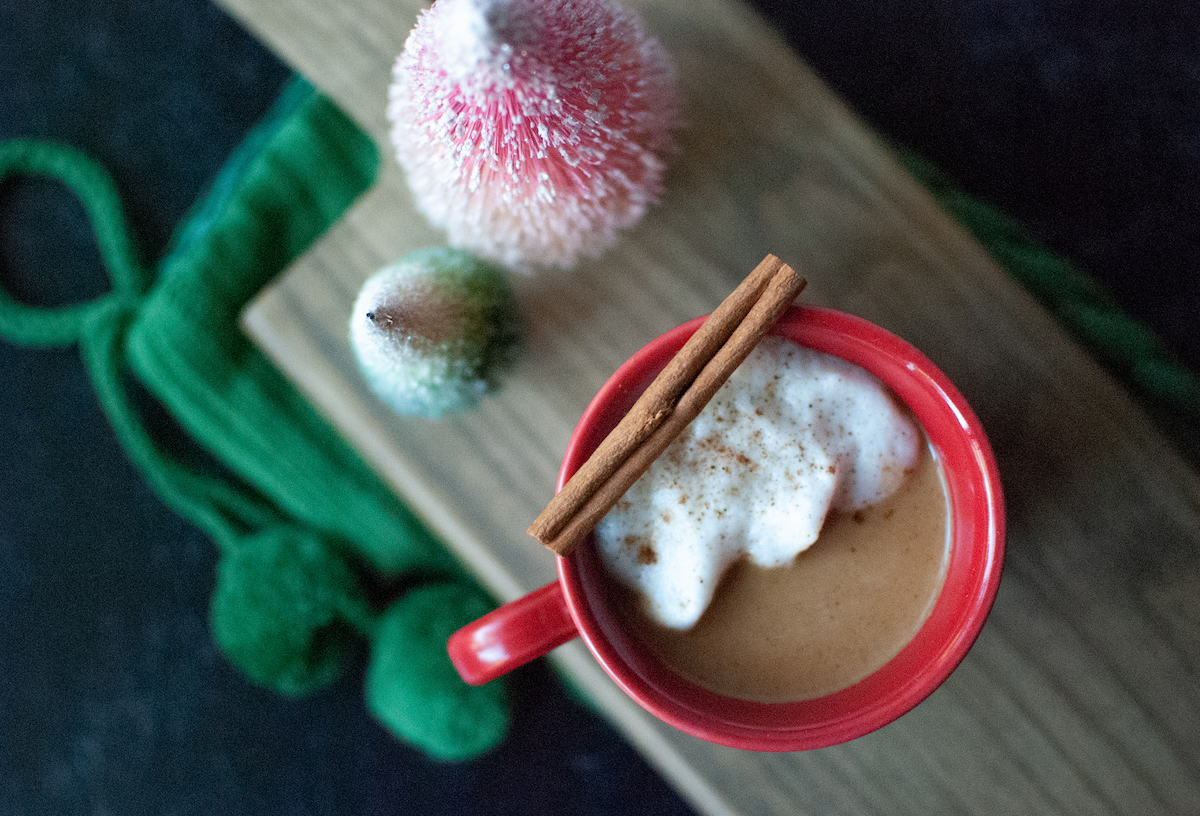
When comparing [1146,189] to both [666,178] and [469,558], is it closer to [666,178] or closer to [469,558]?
[666,178]

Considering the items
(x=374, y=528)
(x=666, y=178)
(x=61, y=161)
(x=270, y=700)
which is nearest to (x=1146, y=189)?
(x=666, y=178)

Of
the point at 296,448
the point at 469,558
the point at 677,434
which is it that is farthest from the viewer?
the point at 296,448

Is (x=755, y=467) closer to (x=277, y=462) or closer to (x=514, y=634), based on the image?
(x=514, y=634)

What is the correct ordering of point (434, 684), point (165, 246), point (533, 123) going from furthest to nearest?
point (165, 246) < point (434, 684) < point (533, 123)

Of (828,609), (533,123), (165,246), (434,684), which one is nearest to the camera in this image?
(533,123)

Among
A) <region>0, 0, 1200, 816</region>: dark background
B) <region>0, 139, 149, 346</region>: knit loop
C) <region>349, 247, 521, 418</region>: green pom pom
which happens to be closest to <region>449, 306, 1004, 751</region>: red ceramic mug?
<region>349, 247, 521, 418</region>: green pom pom

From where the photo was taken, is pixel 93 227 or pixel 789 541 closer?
pixel 789 541

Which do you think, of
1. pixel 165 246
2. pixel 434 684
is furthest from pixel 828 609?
pixel 165 246
